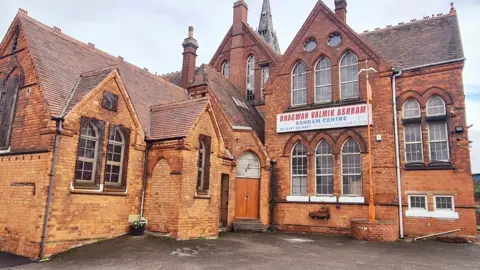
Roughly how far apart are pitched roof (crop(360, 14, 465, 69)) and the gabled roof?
7.73 meters

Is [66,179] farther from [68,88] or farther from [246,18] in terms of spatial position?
[246,18]

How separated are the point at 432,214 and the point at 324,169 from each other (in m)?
5.00

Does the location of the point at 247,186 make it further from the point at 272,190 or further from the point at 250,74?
the point at 250,74

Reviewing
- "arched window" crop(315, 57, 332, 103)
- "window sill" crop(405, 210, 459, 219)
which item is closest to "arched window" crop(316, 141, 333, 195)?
"arched window" crop(315, 57, 332, 103)

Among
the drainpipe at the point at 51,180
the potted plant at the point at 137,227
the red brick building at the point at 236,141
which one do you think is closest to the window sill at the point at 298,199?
the red brick building at the point at 236,141

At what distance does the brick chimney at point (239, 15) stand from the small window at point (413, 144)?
14.1 meters

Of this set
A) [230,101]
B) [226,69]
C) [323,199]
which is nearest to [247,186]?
[323,199]

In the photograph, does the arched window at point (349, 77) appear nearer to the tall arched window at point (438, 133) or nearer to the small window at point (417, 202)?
the tall arched window at point (438, 133)

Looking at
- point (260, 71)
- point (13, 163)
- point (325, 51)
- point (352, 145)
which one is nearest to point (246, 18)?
point (260, 71)

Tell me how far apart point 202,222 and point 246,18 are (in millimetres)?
17745

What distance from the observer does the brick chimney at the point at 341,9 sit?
20.2 m

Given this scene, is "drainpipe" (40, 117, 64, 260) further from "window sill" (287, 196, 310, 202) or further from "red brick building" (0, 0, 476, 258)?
"window sill" (287, 196, 310, 202)

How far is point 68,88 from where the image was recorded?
12.3 metres

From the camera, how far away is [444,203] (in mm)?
15430
